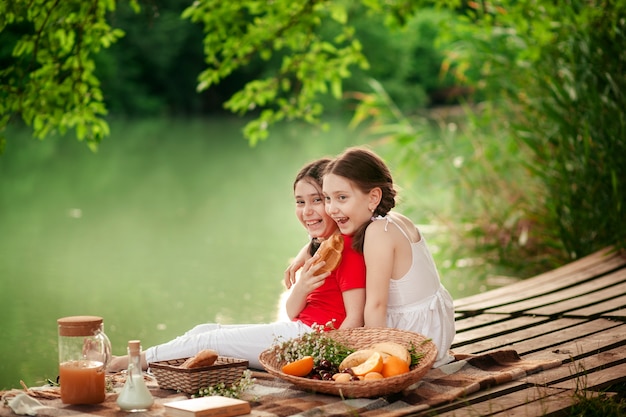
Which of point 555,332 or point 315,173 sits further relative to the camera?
point 555,332

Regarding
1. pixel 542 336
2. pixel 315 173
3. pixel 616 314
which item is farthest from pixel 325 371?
pixel 616 314

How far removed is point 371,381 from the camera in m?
3.24

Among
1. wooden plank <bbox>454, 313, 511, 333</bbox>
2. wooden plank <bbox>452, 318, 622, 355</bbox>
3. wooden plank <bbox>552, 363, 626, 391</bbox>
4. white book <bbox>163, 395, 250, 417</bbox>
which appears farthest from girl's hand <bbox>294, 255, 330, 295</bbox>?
wooden plank <bbox>454, 313, 511, 333</bbox>

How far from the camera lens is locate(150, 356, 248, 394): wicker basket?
345 centimetres

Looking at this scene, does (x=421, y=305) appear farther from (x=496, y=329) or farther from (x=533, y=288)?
(x=533, y=288)

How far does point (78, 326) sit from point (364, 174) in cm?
123

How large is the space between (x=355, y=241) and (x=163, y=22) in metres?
30.2

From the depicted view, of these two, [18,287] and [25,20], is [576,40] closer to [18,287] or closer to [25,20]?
[25,20]

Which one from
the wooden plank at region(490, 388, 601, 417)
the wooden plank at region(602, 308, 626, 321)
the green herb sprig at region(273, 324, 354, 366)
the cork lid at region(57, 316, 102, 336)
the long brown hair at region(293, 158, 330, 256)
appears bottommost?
the wooden plank at region(602, 308, 626, 321)

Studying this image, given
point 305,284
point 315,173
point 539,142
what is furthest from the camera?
point 539,142

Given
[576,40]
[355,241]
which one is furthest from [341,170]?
[576,40]

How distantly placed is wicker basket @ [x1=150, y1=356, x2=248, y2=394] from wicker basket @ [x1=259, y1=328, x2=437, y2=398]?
Result: 112mm

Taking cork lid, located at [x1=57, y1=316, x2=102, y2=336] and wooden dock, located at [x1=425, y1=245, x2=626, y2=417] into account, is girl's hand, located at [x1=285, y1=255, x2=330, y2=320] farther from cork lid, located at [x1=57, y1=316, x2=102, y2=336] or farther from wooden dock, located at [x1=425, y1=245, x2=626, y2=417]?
cork lid, located at [x1=57, y1=316, x2=102, y2=336]

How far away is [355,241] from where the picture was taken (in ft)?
12.7
